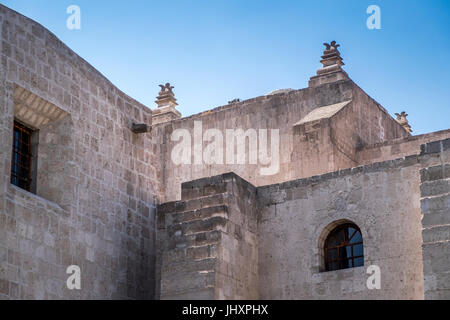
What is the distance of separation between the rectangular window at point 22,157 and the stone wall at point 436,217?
6.26 meters

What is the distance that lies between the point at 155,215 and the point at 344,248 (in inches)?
155

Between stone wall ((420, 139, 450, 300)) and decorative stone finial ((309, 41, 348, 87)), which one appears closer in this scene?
stone wall ((420, 139, 450, 300))

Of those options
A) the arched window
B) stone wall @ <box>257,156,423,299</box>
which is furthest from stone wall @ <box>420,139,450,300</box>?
the arched window

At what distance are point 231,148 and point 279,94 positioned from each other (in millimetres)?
1622

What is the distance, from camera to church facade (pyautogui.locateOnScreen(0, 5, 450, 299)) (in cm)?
1393

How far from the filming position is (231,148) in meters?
20.8

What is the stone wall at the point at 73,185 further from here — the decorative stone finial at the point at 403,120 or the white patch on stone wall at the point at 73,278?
the decorative stone finial at the point at 403,120

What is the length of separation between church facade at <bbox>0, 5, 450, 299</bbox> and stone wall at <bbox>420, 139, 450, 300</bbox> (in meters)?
0.02

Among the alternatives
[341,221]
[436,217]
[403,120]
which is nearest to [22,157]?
[341,221]

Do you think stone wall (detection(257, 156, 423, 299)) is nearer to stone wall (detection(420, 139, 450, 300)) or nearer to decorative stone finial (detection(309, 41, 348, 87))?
stone wall (detection(420, 139, 450, 300))

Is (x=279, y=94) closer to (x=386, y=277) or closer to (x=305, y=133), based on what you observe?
(x=305, y=133)
